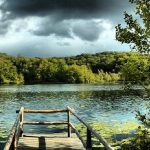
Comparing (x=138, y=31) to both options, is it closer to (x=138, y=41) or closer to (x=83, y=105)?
(x=138, y=41)

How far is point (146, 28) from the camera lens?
21812mm

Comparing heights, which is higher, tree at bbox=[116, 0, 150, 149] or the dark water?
tree at bbox=[116, 0, 150, 149]

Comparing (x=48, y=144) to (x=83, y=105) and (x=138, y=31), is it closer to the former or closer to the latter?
(x=138, y=31)

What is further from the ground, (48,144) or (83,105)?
(48,144)

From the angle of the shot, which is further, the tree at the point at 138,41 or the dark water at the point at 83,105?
the dark water at the point at 83,105

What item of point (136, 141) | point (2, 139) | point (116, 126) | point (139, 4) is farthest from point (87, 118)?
point (139, 4)

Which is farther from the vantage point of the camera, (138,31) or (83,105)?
(83,105)

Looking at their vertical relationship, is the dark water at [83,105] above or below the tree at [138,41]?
below

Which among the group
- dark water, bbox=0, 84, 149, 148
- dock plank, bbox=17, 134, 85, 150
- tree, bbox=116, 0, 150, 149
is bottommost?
dark water, bbox=0, 84, 149, 148

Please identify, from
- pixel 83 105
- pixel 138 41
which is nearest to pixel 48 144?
pixel 138 41

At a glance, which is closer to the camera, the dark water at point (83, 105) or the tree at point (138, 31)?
the tree at point (138, 31)

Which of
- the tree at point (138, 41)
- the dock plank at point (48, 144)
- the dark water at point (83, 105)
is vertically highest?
the tree at point (138, 41)

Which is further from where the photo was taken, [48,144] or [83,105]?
[83,105]

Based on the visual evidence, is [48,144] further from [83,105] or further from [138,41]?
[83,105]
